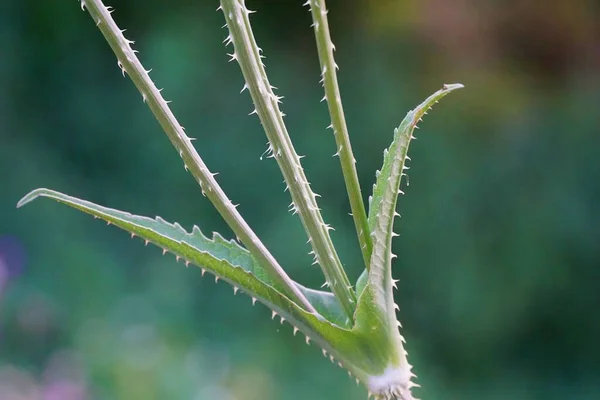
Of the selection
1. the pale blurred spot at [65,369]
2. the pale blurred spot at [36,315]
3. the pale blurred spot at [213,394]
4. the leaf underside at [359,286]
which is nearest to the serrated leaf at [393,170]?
the leaf underside at [359,286]

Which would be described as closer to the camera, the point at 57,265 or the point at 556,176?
the point at 556,176

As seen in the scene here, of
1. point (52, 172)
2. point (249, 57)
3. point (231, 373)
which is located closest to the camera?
point (249, 57)

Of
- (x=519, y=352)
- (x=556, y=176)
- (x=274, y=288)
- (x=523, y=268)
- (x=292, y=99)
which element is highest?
(x=292, y=99)

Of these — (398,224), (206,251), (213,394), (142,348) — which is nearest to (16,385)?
(142,348)

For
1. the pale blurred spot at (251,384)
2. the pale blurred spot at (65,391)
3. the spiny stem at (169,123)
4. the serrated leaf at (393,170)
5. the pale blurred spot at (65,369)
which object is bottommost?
the pale blurred spot at (251,384)

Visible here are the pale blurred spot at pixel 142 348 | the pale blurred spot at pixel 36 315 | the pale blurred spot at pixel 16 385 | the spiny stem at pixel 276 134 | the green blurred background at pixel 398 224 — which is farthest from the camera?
the pale blurred spot at pixel 36 315

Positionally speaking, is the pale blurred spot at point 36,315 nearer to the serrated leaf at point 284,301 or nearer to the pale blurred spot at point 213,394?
the pale blurred spot at point 213,394

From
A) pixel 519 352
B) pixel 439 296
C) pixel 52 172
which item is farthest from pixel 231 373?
pixel 52 172

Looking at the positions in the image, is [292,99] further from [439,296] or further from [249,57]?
[249,57]

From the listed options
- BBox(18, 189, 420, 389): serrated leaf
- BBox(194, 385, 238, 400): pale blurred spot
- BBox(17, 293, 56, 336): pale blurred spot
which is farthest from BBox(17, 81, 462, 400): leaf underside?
BBox(17, 293, 56, 336): pale blurred spot
